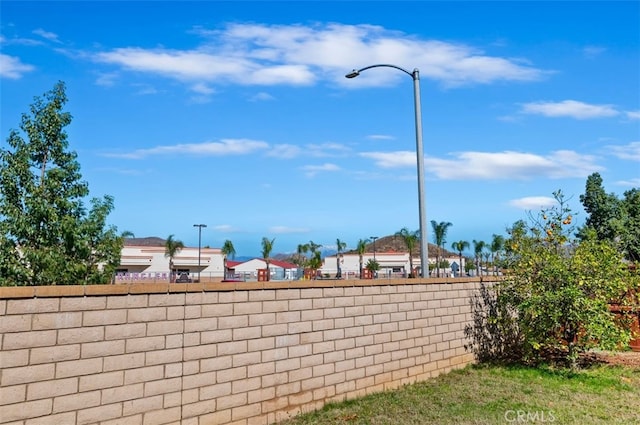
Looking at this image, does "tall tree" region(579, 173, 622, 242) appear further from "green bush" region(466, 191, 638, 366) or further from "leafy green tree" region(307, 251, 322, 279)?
"leafy green tree" region(307, 251, 322, 279)

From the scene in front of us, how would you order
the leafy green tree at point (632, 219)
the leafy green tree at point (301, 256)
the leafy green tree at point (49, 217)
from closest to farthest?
the leafy green tree at point (49, 217) → the leafy green tree at point (632, 219) → the leafy green tree at point (301, 256)

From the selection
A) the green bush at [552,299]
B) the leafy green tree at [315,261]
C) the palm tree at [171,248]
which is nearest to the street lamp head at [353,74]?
the green bush at [552,299]

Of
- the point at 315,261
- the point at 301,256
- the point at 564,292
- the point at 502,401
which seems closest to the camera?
the point at 502,401

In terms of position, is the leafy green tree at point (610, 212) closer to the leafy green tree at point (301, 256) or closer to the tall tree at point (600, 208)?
the tall tree at point (600, 208)

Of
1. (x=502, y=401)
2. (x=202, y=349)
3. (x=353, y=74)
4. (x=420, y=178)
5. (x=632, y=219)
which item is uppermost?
(x=353, y=74)

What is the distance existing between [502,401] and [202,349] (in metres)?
4.54

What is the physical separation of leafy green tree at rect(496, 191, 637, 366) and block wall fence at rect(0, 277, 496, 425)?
8.43 feet

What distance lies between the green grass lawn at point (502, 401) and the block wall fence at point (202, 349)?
0.45 metres

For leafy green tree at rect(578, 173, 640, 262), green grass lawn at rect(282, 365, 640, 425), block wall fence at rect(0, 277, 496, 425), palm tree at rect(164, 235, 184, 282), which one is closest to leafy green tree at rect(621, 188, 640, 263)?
leafy green tree at rect(578, 173, 640, 262)

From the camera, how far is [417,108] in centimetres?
1112

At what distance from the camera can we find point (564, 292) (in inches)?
372

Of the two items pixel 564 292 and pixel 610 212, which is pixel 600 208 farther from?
pixel 564 292

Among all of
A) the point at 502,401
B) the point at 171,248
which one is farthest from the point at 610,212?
the point at 171,248

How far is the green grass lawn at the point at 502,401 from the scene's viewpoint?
257 inches
